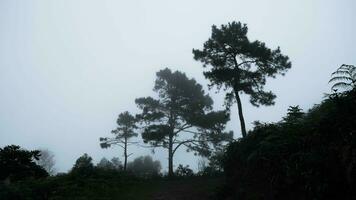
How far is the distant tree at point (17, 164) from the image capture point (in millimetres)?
18875

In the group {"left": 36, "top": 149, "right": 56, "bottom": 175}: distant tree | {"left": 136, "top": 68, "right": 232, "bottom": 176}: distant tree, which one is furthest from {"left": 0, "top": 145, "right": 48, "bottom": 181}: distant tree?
{"left": 36, "top": 149, "right": 56, "bottom": 175}: distant tree

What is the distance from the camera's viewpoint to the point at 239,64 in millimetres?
22078

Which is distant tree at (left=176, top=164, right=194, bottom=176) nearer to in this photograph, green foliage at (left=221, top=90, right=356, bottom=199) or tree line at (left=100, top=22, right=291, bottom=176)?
tree line at (left=100, top=22, right=291, bottom=176)

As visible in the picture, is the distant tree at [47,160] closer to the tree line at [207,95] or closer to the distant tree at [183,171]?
the tree line at [207,95]

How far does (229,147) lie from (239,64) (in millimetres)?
10165

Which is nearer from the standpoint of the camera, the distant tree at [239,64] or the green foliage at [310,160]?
the green foliage at [310,160]

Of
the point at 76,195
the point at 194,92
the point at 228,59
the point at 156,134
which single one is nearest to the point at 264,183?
the point at 76,195

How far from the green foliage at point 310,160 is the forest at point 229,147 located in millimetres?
20

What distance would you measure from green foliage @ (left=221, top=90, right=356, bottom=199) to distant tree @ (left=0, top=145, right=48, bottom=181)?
14.2m

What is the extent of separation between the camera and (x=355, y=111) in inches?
276

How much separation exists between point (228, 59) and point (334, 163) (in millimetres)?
16725

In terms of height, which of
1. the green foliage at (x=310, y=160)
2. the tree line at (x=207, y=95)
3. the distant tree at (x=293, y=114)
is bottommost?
the green foliage at (x=310, y=160)

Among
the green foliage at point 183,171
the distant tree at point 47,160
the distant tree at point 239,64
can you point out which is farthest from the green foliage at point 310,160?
the distant tree at point 47,160

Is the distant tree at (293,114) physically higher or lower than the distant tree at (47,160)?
lower
